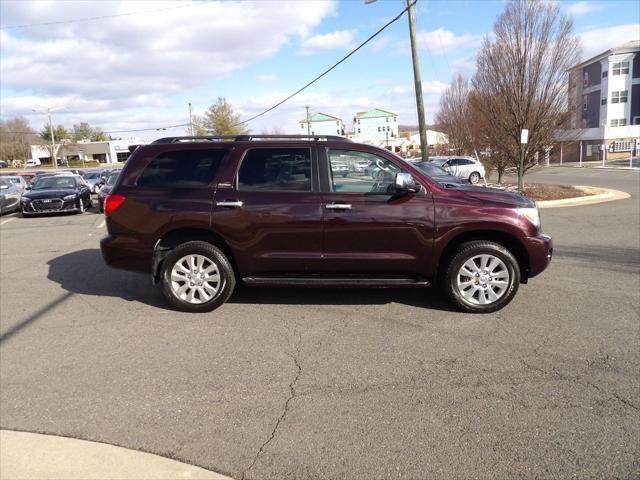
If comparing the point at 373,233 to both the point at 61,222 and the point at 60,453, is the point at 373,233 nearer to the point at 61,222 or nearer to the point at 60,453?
A: the point at 60,453

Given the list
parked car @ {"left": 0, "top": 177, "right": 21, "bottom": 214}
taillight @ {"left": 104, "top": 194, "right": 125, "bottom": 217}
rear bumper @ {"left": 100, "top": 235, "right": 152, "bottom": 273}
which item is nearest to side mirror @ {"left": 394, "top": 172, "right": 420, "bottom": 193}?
rear bumper @ {"left": 100, "top": 235, "right": 152, "bottom": 273}

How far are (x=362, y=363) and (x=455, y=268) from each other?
169 cm

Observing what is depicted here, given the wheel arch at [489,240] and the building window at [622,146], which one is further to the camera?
the building window at [622,146]

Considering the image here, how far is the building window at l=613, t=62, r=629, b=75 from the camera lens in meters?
57.6

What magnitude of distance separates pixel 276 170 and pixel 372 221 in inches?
47.0

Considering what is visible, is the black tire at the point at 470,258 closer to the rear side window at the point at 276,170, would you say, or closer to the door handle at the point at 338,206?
the door handle at the point at 338,206

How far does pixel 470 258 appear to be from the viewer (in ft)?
16.4

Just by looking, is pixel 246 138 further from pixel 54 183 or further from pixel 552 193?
pixel 552 193

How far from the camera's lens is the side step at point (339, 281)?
5051mm

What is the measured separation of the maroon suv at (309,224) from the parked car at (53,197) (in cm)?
1213

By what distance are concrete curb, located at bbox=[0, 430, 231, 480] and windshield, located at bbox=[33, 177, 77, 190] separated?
16.3 metres

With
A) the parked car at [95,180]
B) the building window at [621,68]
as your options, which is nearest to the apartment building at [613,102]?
the building window at [621,68]

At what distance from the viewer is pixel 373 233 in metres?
4.99

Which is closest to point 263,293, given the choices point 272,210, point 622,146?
point 272,210
